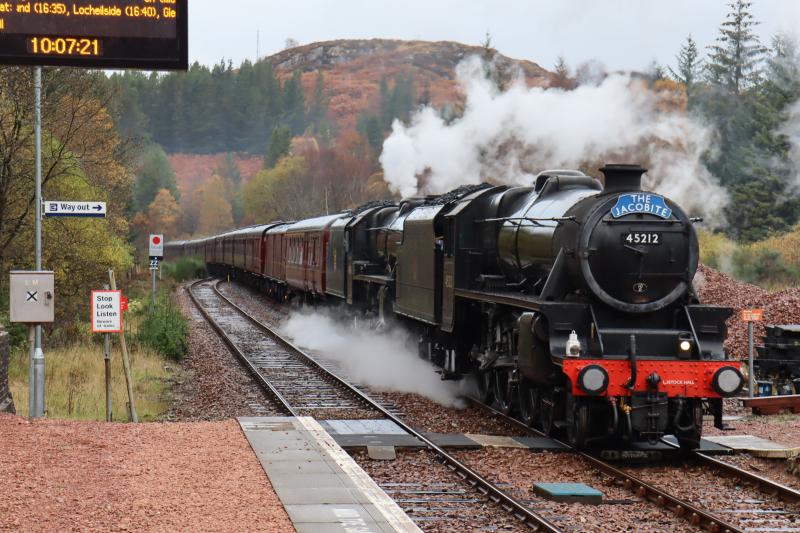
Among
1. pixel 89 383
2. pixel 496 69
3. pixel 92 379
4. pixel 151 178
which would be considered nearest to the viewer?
pixel 89 383

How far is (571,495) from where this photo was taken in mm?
9062

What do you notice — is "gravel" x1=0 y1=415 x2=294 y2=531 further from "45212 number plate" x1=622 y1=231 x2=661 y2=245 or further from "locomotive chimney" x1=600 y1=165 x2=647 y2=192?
"locomotive chimney" x1=600 y1=165 x2=647 y2=192

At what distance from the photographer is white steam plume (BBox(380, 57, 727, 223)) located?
30047 mm

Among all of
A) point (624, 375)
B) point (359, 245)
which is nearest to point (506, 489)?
point (624, 375)

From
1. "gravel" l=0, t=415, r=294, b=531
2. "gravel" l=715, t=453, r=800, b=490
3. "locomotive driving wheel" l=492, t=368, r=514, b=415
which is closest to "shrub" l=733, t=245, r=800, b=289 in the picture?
"locomotive driving wheel" l=492, t=368, r=514, b=415

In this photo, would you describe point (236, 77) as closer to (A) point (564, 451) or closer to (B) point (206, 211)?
(B) point (206, 211)

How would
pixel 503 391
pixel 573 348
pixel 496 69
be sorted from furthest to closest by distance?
pixel 496 69 < pixel 503 391 < pixel 573 348

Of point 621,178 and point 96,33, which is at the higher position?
point 96,33

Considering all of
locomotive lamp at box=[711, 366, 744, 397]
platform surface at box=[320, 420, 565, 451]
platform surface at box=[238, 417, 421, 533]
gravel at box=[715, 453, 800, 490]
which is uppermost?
locomotive lamp at box=[711, 366, 744, 397]

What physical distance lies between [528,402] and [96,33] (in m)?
6.87

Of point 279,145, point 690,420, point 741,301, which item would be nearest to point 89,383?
point 690,420

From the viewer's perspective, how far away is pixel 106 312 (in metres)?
13.6

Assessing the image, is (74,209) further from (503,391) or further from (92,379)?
(503,391)

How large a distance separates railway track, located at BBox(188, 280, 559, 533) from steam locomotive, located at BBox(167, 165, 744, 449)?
5.09 ft
